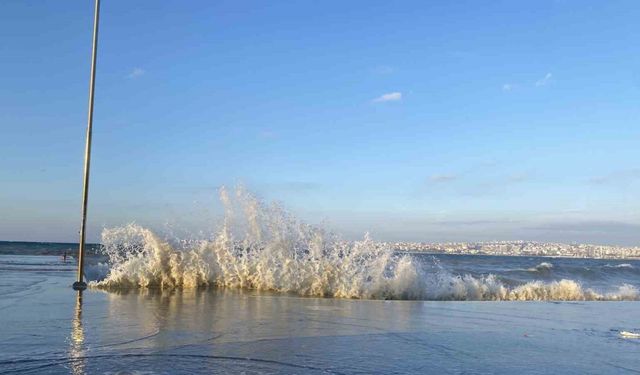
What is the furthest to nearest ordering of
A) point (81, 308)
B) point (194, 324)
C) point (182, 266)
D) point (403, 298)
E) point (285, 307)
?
1. point (182, 266)
2. point (403, 298)
3. point (285, 307)
4. point (81, 308)
5. point (194, 324)

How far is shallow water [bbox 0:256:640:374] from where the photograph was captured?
6.89 m

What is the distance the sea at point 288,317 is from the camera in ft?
23.4

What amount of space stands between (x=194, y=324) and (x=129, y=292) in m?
6.90

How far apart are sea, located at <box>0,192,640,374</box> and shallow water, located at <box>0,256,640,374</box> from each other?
32mm

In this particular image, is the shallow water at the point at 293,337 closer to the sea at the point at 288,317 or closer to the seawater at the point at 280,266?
the sea at the point at 288,317

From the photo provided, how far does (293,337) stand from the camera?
8.85 m

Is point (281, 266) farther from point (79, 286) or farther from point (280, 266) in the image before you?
point (79, 286)

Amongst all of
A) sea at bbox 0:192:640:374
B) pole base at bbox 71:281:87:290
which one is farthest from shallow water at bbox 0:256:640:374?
pole base at bbox 71:281:87:290

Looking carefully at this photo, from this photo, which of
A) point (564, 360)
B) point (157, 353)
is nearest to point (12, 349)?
point (157, 353)

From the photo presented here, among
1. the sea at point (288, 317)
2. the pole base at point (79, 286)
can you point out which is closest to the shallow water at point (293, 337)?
the sea at point (288, 317)

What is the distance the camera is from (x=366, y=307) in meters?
14.0

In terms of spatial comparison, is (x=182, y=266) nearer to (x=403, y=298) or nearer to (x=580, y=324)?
(x=403, y=298)

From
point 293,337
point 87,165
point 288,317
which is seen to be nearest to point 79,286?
point 87,165

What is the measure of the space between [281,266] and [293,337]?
382 inches
